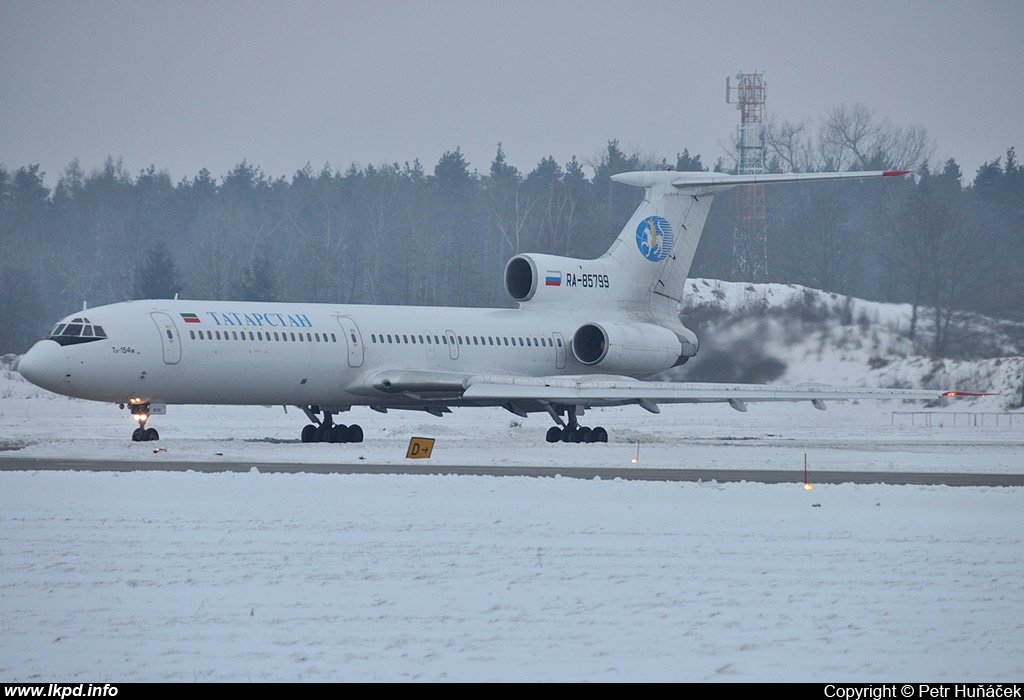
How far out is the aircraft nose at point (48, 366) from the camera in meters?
26.6

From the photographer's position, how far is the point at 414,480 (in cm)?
1927

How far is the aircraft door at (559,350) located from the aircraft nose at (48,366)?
12976 millimetres

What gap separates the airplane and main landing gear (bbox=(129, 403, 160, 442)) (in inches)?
1.6

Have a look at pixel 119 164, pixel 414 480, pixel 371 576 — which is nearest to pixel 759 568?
pixel 371 576

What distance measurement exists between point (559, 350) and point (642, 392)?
5622 millimetres

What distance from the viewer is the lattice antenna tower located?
65.1 metres

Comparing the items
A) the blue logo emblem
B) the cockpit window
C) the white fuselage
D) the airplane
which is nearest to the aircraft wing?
the airplane

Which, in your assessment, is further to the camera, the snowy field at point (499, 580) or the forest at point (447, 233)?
the forest at point (447, 233)

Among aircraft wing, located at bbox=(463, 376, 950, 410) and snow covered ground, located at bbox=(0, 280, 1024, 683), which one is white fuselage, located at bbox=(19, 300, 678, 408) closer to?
aircraft wing, located at bbox=(463, 376, 950, 410)

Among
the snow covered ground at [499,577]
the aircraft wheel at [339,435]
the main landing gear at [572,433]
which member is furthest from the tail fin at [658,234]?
the snow covered ground at [499,577]

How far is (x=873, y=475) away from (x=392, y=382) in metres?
12.3

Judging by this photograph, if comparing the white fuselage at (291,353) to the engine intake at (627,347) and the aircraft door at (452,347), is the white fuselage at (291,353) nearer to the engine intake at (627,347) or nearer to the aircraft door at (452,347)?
the aircraft door at (452,347)
